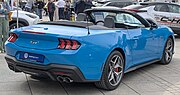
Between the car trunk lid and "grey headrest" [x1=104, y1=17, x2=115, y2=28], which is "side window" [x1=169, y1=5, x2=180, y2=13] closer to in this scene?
"grey headrest" [x1=104, y1=17, x2=115, y2=28]

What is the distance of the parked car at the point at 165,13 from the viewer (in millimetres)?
13508

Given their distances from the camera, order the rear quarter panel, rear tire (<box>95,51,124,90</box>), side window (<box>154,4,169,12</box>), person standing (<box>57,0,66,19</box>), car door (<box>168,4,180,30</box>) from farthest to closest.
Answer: person standing (<box>57,0,66,19</box>) < side window (<box>154,4,169,12</box>) < car door (<box>168,4,180,30</box>) < rear tire (<box>95,51,124,90</box>) < the rear quarter panel

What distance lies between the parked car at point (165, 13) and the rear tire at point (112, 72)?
27.1 ft

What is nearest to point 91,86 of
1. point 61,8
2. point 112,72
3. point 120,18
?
point 112,72

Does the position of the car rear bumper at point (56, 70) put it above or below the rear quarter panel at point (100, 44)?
below

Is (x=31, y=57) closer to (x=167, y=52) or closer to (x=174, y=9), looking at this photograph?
(x=167, y=52)

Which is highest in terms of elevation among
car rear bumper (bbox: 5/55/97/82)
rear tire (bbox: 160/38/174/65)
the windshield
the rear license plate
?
the windshield

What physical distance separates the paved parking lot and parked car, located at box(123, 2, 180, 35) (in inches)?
288

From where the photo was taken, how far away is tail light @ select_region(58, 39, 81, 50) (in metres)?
4.57

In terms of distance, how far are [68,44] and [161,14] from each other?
9941 mm

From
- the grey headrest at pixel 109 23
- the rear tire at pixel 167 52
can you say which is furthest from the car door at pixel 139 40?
the rear tire at pixel 167 52

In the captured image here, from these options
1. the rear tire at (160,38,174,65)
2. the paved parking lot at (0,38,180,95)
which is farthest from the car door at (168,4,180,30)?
the paved parking lot at (0,38,180,95)

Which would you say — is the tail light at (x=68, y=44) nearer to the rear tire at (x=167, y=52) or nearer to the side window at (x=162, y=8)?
the rear tire at (x=167, y=52)

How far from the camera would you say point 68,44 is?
461 cm
